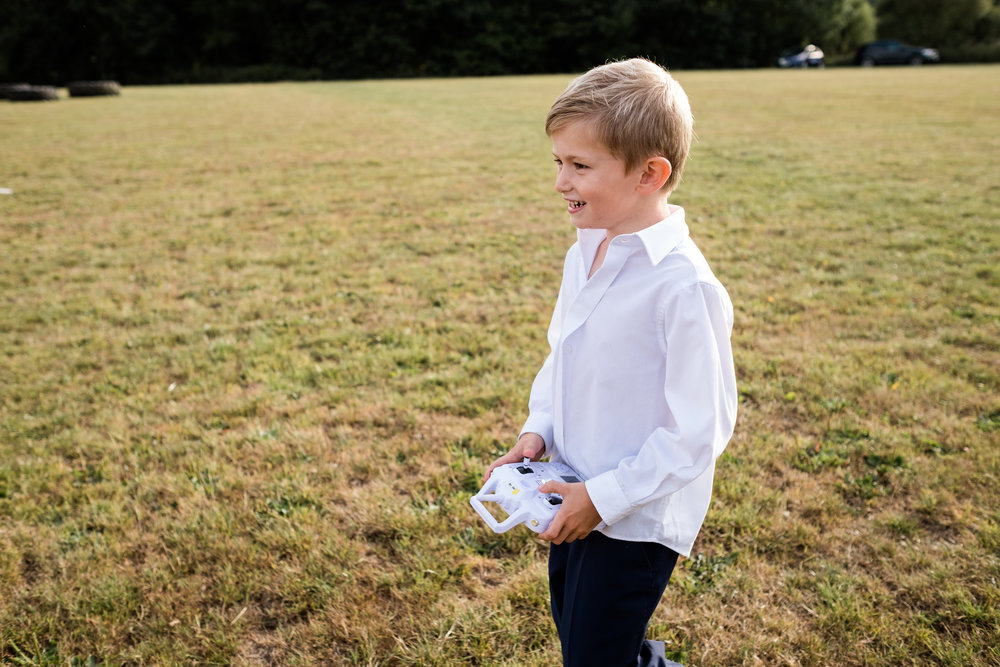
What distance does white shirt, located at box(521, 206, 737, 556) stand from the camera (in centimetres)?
137

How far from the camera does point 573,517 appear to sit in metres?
1.46

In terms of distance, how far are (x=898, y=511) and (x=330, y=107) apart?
20159mm

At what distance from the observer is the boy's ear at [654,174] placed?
145 cm

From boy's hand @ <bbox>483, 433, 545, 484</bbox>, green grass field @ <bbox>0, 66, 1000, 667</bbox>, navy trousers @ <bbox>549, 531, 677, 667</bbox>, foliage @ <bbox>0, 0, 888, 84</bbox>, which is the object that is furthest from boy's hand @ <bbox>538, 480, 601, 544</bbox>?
foliage @ <bbox>0, 0, 888, 84</bbox>

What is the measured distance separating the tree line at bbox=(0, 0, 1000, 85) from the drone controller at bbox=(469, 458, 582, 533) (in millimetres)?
43161

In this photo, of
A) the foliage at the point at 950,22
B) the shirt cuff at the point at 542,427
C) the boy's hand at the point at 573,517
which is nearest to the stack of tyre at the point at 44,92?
the shirt cuff at the point at 542,427

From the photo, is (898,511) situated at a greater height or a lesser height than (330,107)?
lesser

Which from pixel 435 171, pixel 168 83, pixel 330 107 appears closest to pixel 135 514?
pixel 435 171

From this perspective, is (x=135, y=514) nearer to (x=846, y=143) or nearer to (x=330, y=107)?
(x=846, y=143)

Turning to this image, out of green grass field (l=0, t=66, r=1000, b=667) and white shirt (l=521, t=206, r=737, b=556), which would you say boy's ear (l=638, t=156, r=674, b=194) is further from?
green grass field (l=0, t=66, r=1000, b=667)

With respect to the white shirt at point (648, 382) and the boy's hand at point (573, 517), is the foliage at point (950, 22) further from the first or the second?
the boy's hand at point (573, 517)

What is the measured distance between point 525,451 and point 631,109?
878mm

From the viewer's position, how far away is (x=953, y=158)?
1079 cm

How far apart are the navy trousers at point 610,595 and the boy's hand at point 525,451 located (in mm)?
255
